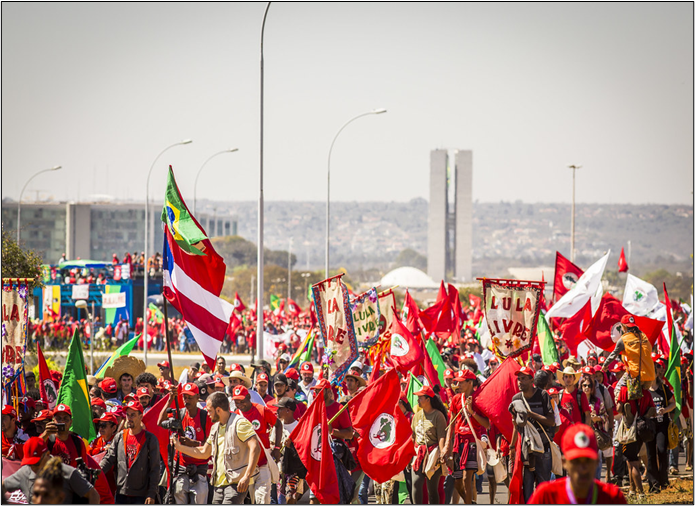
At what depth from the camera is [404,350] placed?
1330 cm

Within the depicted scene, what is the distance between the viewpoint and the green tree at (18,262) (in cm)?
1883

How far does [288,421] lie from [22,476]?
339 centimetres

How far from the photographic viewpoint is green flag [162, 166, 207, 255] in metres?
9.59

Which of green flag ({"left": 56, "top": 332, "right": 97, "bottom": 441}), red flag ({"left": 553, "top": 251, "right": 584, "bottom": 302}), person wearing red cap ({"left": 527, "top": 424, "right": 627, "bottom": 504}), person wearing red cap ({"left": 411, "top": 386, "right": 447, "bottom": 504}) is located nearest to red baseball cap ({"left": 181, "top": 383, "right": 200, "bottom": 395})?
green flag ({"left": 56, "top": 332, "right": 97, "bottom": 441})

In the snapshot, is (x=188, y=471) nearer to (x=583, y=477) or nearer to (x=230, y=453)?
(x=230, y=453)

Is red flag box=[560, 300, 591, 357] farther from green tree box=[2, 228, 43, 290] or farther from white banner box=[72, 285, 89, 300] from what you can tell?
white banner box=[72, 285, 89, 300]

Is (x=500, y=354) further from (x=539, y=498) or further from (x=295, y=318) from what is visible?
(x=295, y=318)

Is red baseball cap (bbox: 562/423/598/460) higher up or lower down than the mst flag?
lower down

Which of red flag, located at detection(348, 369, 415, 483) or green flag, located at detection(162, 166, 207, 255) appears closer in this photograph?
red flag, located at detection(348, 369, 415, 483)

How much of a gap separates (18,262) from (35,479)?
14.2 m

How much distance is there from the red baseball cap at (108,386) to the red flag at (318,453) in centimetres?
267

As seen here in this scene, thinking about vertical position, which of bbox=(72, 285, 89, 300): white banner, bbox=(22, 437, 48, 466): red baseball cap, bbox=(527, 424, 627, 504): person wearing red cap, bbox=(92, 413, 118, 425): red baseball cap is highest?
bbox=(527, 424, 627, 504): person wearing red cap

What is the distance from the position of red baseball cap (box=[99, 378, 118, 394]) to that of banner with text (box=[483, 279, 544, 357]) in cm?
414

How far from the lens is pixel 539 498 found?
15.9 ft
